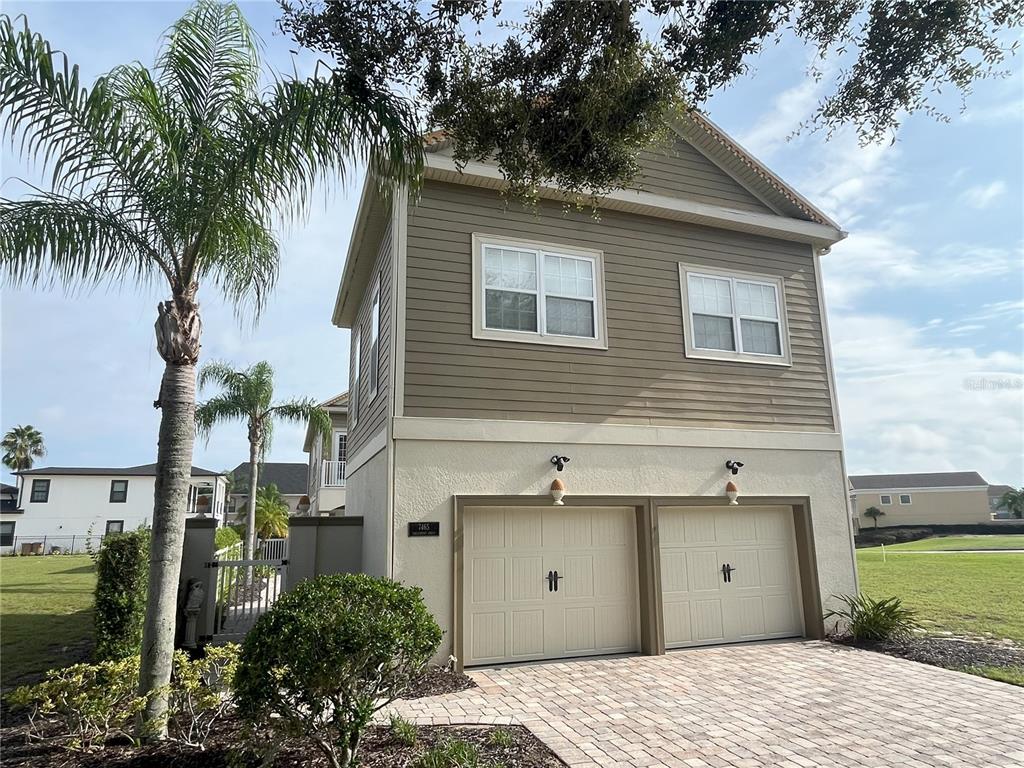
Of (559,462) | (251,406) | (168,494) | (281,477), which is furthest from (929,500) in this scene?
(168,494)

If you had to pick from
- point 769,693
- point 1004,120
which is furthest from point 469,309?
point 1004,120

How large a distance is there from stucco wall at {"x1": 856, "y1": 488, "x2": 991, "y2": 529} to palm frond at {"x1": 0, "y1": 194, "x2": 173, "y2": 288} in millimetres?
54890

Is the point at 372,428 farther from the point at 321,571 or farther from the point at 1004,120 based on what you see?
the point at 1004,120

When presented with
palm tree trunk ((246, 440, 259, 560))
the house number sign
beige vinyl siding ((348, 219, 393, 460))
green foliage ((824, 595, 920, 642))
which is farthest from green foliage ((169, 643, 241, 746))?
palm tree trunk ((246, 440, 259, 560))

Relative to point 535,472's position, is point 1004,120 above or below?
above

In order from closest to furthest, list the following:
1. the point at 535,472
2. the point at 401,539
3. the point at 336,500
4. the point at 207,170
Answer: the point at 207,170
the point at 401,539
the point at 535,472
the point at 336,500

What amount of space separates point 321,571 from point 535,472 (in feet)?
11.4

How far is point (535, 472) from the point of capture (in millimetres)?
8109

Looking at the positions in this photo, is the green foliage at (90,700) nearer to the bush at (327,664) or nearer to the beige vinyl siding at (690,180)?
the bush at (327,664)

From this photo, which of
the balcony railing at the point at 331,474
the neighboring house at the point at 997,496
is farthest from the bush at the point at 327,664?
the neighboring house at the point at 997,496

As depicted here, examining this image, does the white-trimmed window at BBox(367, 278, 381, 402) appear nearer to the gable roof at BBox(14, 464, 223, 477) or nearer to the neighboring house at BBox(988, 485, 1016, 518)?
the gable roof at BBox(14, 464, 223, 477)

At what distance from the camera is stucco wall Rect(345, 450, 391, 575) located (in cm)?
749

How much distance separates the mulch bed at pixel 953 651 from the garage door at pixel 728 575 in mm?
1025

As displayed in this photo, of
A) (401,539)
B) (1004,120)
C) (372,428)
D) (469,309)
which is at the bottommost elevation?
(401,539)
